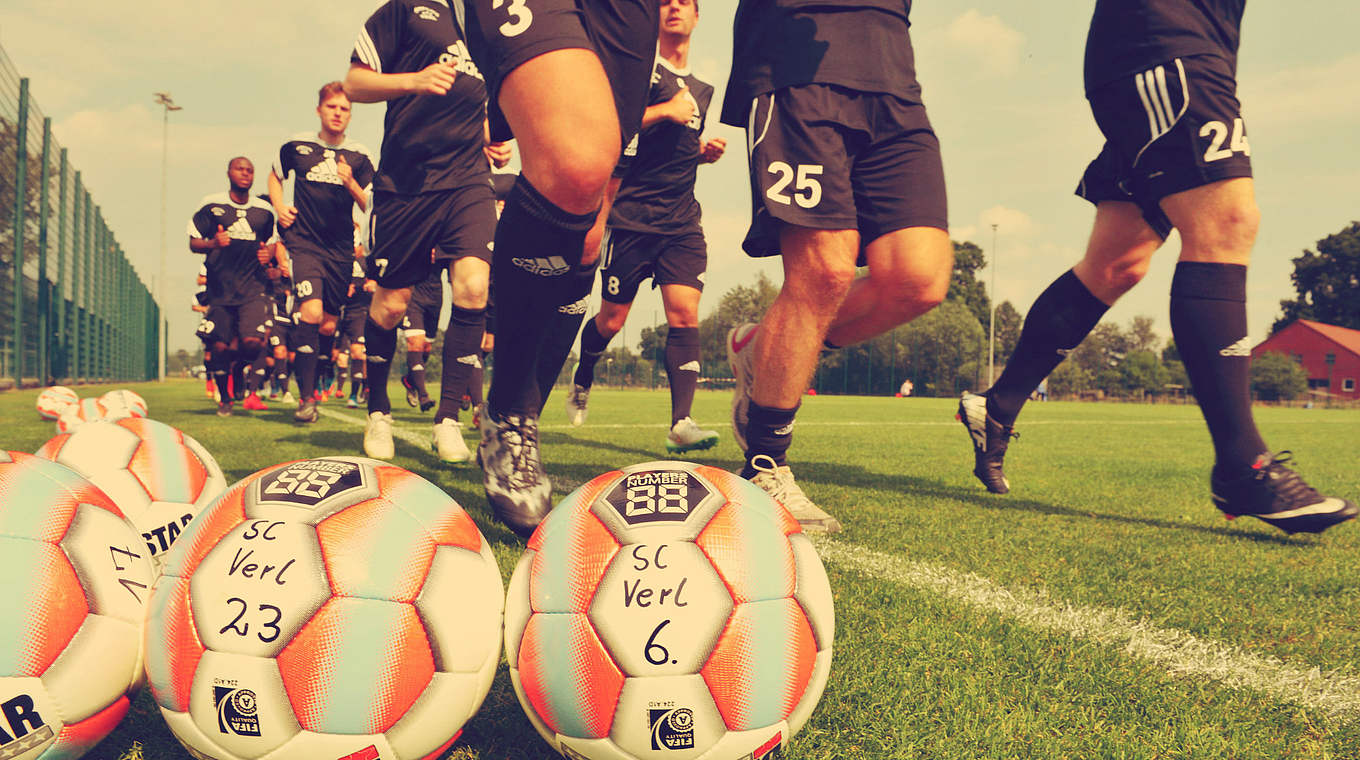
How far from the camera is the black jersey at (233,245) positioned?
8.84 meters

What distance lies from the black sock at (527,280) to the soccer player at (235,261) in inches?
296

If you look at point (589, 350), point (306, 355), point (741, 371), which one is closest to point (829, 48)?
point (741, 371)

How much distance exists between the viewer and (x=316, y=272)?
753 centimetres

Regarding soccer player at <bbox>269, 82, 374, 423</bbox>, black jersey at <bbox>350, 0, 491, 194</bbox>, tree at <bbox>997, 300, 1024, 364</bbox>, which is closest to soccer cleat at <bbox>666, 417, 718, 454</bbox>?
black jersey at <bbox>350, 0, 491, 194</bbox>

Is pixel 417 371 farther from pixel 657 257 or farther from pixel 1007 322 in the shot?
pixel 1007 322

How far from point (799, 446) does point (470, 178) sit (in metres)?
3.06

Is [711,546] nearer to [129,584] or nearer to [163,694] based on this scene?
[163,694]

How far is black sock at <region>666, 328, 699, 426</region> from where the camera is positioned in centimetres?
503

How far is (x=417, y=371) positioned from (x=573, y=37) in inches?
287

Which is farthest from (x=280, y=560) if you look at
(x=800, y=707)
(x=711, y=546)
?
(x=800, y=707)

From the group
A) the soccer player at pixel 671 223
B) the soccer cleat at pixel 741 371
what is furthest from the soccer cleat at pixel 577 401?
the soccer cleat at pixel 741 371

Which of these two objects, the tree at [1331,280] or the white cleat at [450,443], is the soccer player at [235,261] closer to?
the white cleat at [450,443]

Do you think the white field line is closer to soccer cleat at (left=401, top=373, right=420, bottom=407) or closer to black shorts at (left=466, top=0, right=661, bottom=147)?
black shorts at (left=466, top=0, right=661, bottom=147)

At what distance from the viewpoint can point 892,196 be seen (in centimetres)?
280
